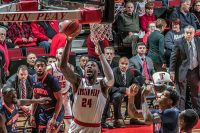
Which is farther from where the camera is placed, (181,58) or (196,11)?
(196,11)

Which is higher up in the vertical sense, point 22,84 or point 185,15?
point 185,15

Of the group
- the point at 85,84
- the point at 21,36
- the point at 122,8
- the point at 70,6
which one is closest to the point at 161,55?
the point at 122,8

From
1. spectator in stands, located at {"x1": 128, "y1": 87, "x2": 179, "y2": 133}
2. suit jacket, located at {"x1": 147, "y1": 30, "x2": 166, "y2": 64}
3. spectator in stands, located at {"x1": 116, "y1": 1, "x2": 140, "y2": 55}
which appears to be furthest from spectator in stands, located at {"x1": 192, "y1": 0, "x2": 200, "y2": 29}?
spectator in stands, located at {"x1": 128, "y1": 87, "x2": 179, "y2": 133}

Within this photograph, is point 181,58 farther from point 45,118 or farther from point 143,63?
point 45,118

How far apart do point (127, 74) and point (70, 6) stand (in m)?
5.22

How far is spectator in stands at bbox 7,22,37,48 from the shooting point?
13438 millimetres

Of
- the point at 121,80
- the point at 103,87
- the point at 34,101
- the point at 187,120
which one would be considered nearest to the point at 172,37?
the point at 121,80

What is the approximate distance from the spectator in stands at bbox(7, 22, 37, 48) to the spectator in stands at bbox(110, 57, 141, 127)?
2.55 metres

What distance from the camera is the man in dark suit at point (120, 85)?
1177cm

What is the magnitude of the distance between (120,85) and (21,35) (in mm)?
2886

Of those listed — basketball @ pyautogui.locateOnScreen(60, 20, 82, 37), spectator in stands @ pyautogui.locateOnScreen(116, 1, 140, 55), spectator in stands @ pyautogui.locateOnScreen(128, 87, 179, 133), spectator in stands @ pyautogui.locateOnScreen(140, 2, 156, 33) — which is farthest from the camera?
spectator in stands @ pyautogui.locateOnScreen(140, 2, 156, 33)

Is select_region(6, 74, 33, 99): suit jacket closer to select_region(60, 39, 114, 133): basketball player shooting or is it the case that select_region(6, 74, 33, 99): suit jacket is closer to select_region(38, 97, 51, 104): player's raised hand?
select_region(38, 97, 51, 104): player's raised hand

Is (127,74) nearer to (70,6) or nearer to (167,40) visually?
(167,40)

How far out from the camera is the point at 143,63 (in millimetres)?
12664
